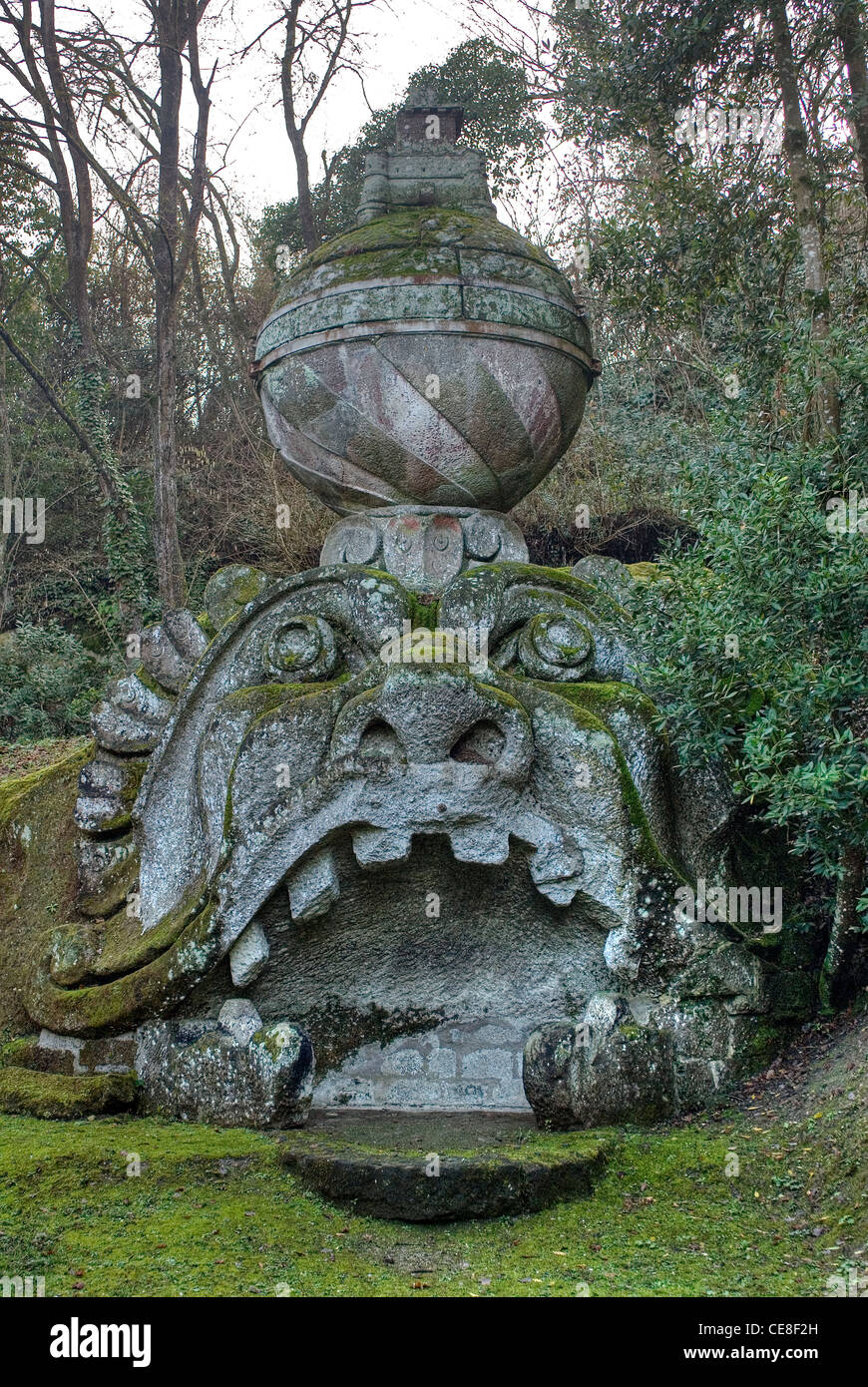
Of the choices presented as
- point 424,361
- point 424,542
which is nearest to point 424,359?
point 424,361

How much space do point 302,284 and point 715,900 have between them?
299 cm

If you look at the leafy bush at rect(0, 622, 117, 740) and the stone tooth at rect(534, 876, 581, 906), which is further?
the leafy bush at rect(0, 622, 117, 740)

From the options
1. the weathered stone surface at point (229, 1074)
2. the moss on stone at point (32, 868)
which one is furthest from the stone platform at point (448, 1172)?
the moss on stone at point (32, 868)

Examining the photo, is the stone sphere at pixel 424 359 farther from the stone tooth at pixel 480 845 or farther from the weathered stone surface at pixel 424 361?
the stone tooth at pixel 480 845

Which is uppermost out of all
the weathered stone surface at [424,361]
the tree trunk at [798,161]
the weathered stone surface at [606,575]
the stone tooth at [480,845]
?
the tree trunk at [798,161]

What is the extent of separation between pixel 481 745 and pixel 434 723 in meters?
0.22

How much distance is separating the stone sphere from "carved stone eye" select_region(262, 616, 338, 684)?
79 cm

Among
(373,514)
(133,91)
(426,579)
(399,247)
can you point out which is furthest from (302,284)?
(133,91)

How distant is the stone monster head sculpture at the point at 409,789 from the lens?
437 centimetres

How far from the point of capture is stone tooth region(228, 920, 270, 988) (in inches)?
177

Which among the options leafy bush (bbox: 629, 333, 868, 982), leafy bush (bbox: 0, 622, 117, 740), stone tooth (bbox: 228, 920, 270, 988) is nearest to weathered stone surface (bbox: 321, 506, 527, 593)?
leafy bush (bbox: 629, 333, 868, 982)

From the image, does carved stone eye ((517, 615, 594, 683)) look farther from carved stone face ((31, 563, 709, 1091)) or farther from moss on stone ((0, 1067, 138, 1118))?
moss on stone ((0, 1067, 138, 1118))

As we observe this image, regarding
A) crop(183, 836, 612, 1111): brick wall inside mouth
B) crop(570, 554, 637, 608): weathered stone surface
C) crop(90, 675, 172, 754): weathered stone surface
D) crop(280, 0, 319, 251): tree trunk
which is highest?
crop(280, 0, 319, 251): tree trunk

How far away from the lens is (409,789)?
14.3 feet
